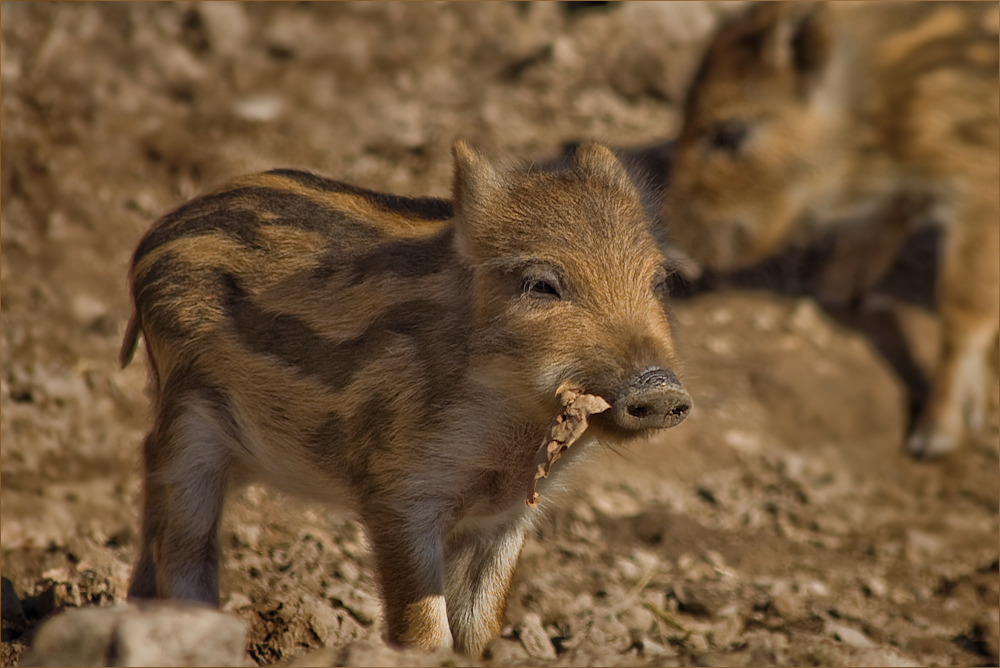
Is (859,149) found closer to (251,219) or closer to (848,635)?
(848,635)

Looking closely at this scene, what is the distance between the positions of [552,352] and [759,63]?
4545mm

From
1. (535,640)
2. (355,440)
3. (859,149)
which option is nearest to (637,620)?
(535,640)

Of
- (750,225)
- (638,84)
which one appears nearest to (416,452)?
(750,225)

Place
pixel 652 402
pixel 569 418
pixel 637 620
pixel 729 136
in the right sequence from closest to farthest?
pixel 652 402, pixel 569 418, pixel 637 620, pixel 729 136

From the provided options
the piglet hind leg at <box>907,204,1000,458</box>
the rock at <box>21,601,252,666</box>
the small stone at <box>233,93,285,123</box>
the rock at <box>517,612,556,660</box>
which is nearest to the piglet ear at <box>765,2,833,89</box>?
the piglet hind leg at <box>907,204,1000,458</box>

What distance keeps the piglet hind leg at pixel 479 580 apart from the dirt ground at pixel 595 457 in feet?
0.36

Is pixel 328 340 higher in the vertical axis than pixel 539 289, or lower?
lower

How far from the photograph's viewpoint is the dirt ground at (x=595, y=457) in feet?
14.0

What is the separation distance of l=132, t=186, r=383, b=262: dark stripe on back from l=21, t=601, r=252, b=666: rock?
1201 millimetres

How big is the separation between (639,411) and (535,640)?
4.95ft

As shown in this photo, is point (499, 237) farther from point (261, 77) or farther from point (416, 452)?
point (261, 77)

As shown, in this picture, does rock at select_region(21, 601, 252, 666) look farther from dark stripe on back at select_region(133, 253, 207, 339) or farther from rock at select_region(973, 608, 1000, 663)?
rock at select_region(973, 608, 1000, 663)

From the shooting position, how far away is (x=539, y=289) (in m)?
2.96

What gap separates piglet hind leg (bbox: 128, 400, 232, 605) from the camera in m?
3.44
